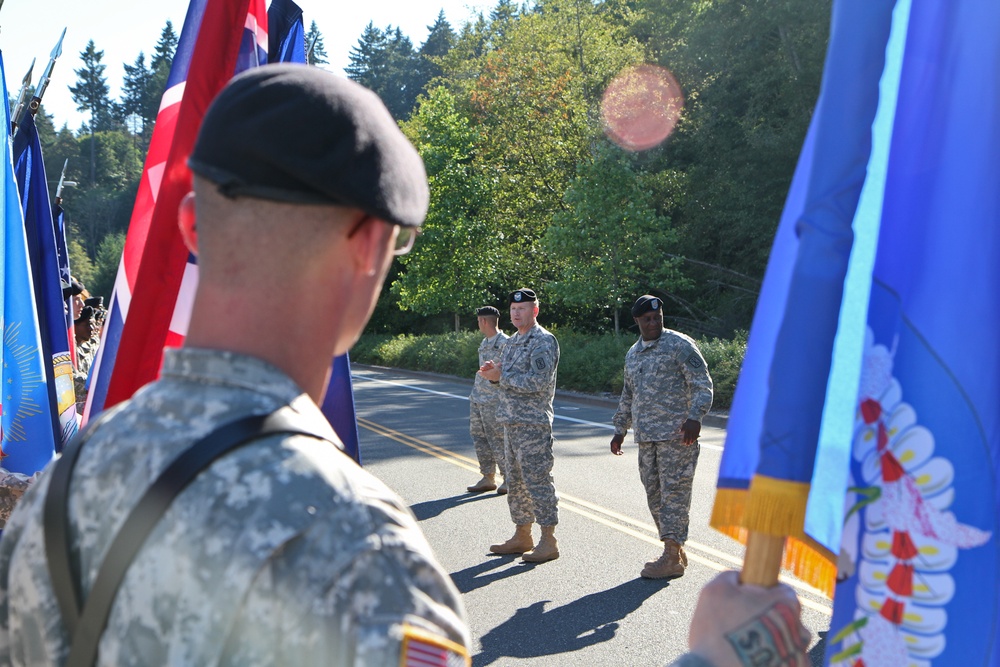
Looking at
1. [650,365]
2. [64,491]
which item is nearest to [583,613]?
[650,365]

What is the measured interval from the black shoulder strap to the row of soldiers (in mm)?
5780

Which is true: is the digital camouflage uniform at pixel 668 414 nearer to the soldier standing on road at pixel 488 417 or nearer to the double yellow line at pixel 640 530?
the double yellow line at pixel 640 530

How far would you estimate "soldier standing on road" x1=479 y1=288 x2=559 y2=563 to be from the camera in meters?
7.12

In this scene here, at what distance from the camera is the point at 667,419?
688 cm

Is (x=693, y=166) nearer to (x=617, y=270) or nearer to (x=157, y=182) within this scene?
(x=617, y=270)

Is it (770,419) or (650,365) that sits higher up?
(770,419)

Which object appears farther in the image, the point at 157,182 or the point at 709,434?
the point at 709,434

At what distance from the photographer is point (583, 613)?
19.0ft

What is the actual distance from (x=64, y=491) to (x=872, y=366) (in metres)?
1.42

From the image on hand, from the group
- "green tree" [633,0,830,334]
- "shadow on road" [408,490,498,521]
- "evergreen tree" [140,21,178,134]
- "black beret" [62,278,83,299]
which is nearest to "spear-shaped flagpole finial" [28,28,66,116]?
"black beret" [62,278,83,299]

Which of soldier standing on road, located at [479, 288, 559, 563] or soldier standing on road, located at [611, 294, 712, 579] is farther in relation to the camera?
soldier standing on road, located at [479, 288, 559, 563]

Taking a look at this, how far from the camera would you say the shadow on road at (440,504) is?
8619 mm

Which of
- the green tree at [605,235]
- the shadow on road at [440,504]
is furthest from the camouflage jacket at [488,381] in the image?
the green tree at [605,235]

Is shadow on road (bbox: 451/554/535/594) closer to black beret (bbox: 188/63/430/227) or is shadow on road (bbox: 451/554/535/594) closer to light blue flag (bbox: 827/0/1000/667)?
light blue flag (bbox: 827/0/1000/667)
